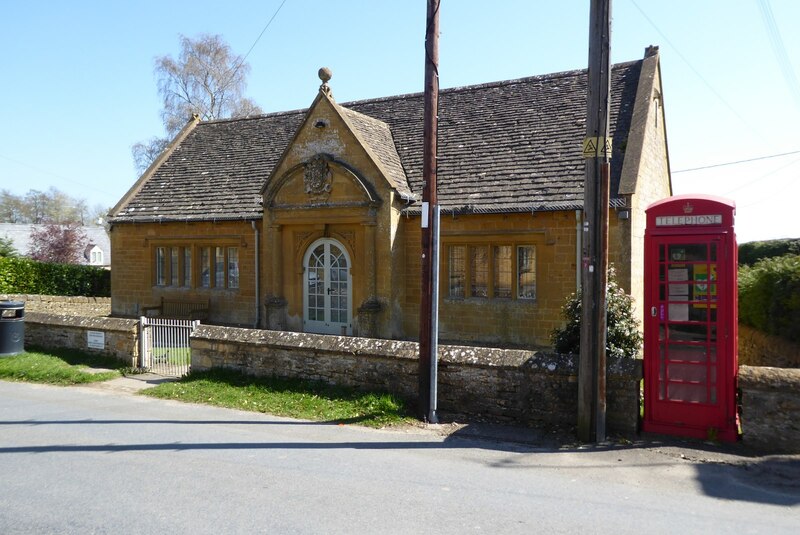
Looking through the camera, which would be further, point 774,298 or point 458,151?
point 458,151

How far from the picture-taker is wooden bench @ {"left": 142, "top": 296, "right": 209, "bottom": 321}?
63.4ft

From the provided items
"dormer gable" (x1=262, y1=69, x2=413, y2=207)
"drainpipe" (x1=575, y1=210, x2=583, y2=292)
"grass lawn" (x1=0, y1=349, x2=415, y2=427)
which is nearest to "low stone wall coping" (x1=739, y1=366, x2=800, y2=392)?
"grass lawn" (x1=0, y1=349, x2=415, y2=427)

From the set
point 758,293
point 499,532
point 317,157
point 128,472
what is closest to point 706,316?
point 499,532

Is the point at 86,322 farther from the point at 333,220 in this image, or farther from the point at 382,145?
the point at 382,145

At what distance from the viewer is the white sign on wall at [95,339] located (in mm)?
13446

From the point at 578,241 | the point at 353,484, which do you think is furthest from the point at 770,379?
the point at 578,241

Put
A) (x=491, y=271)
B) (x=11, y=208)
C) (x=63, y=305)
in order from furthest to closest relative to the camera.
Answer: (x=11, y=208), (x=63, y=305), (x=491, y=271)

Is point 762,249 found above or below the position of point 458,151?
below

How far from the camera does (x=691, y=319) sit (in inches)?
294

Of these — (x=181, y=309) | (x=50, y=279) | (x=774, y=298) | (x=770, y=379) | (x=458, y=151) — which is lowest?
(x=770, y=379)

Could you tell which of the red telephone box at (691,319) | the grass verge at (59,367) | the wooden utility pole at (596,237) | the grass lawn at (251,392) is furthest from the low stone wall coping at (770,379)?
the grass verge at (59,367)

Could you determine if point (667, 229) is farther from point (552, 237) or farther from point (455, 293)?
point (455, 293)

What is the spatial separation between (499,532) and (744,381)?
3819 mm

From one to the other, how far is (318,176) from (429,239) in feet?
26.8
